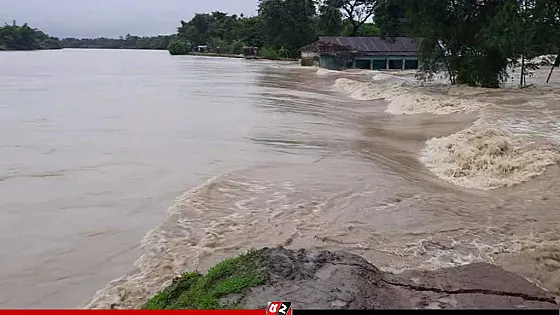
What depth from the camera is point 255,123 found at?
1611 cm

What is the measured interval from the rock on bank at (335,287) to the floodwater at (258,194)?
3.29 ft

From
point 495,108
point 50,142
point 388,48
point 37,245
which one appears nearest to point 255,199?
point 37,245

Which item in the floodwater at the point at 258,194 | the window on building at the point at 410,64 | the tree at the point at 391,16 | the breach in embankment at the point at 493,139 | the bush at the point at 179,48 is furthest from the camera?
the bush at the point at 179,48

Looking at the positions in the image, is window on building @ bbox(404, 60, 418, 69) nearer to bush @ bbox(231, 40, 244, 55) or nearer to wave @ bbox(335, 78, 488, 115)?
wave @ bbox(335, 78, 488, 115)

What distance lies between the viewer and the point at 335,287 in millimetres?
3762

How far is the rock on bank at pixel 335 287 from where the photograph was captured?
3617mm

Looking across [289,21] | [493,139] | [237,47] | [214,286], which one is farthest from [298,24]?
[214,286]

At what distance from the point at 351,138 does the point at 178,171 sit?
506 cm

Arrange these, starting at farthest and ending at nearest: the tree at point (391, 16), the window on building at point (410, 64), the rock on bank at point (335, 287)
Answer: the window on building at point (410, 64) < the tree at point (391, 16) < the rock on bank at point (335, 287)

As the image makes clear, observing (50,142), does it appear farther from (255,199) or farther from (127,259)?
(127,259)

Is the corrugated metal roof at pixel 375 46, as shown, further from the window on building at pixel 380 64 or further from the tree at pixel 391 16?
the tree at pixel 391 16

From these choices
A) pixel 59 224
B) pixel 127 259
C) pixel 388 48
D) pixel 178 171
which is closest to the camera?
pixel 127 259

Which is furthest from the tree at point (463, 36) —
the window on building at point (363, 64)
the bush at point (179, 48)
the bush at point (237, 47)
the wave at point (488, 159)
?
the bush at point (179, 48)

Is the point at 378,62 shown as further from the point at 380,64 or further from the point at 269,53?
the point at 269,53
